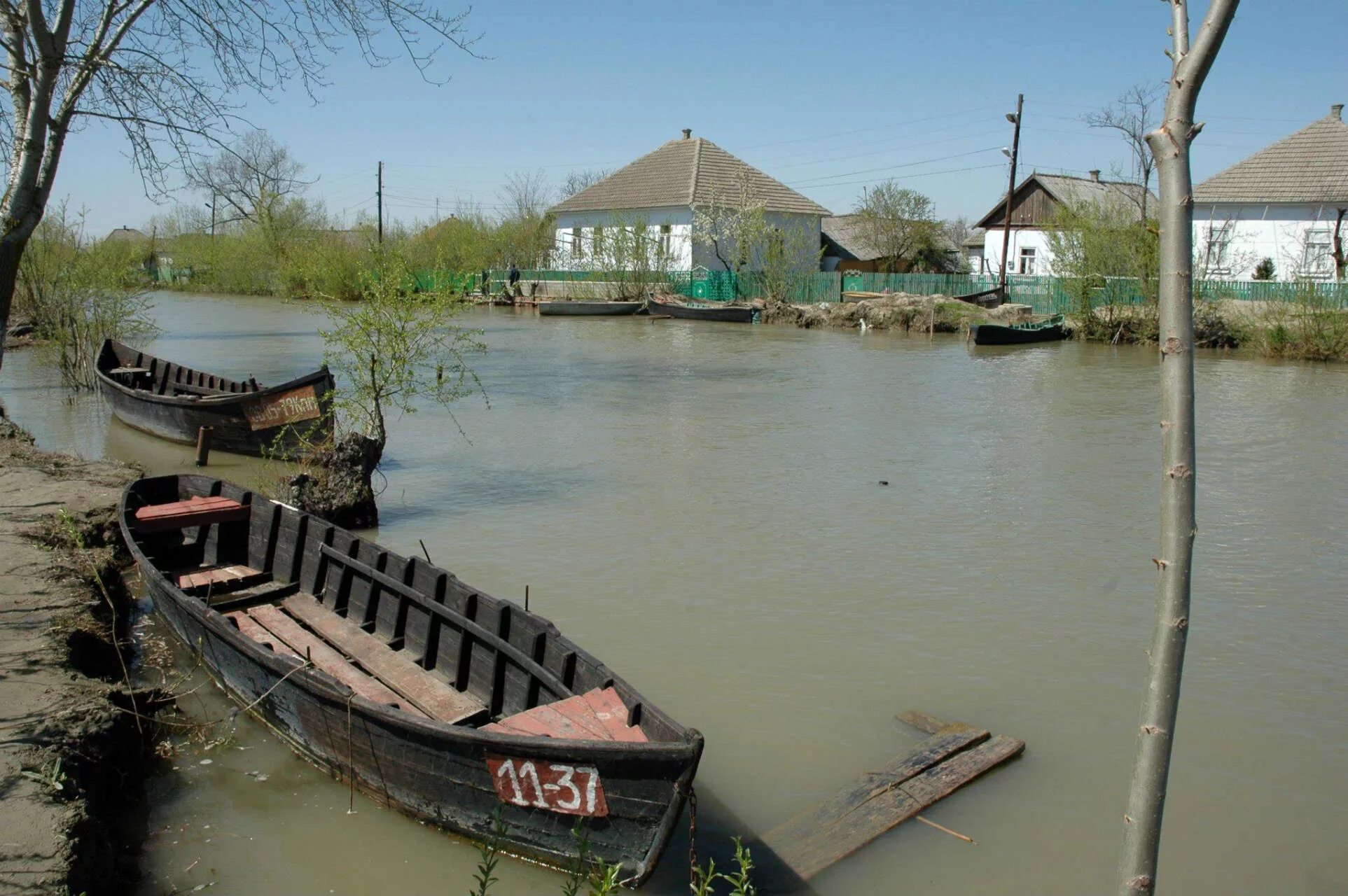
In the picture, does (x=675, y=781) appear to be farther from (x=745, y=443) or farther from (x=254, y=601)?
(x=745, y=443)

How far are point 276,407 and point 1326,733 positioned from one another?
11.6 meters

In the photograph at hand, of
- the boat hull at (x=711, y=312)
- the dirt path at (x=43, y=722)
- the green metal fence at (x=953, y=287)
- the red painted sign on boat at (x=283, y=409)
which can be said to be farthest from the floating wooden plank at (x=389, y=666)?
the boat hull at (x=711, y=312)

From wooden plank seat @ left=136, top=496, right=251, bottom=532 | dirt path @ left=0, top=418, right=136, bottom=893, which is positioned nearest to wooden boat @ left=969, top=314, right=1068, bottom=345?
wooden plank seat @ left=136, top=496, right=251, bottom=532

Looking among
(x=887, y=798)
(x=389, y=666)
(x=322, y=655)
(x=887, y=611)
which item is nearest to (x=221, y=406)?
(x=322, y=655)

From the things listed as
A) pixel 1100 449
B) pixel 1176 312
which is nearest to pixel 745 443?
pixel 1100 449

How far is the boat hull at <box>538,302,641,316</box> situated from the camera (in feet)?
148

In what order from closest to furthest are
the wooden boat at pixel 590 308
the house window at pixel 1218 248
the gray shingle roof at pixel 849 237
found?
the house window at pixel 1218 248, the wooden boat at pixel 590 308, the gray shingle roof at pixel 849 237

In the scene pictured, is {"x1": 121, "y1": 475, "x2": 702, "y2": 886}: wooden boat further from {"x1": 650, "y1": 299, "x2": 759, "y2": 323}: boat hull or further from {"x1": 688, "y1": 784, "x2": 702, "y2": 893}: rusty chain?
{"x1": 650, "y1": 299, "x2": 759, "y2": 323}: boat hull

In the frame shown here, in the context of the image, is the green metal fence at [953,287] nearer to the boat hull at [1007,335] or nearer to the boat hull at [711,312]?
the boat hull at [1007,335]

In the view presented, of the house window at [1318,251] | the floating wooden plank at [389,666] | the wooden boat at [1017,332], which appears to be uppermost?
the house window at [1318,251]

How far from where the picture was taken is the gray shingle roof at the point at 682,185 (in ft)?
168

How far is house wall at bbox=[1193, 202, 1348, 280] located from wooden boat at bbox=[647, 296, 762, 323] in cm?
1655

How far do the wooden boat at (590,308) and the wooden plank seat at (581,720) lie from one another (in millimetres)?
40812

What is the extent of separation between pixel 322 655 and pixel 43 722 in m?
1.68
